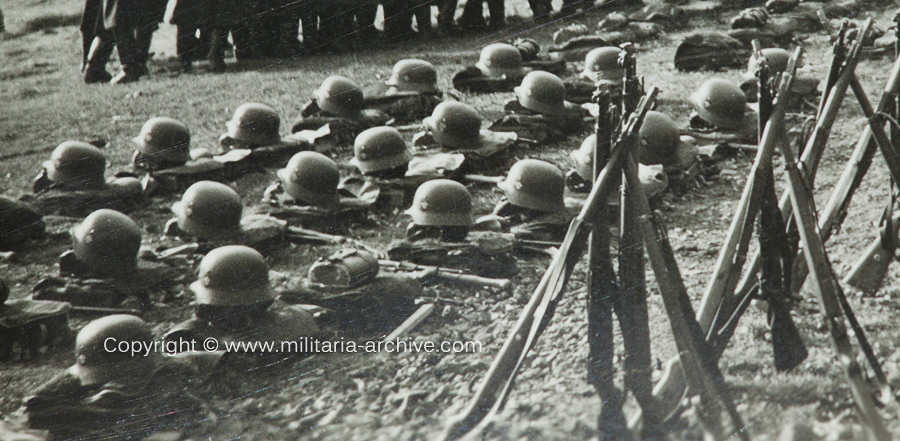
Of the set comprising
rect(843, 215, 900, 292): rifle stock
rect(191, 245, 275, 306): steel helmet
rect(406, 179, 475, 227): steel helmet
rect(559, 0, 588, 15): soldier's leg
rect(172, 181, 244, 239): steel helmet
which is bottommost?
rect(843, 215, 900, 292): rifle stock

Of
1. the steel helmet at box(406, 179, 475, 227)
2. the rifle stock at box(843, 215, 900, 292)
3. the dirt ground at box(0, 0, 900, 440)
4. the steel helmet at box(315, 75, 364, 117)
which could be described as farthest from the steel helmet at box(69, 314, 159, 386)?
the steel helmet at box(315, 75, 364, 117)

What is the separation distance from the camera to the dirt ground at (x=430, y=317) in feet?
7.01

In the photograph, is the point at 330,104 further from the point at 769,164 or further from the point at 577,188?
the point at 769,164

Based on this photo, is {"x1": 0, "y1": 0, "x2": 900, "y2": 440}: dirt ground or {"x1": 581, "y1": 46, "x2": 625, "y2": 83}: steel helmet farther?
{"x1": 581, "y1": 46, "x2": 625, "y2": 83}: steel helmet

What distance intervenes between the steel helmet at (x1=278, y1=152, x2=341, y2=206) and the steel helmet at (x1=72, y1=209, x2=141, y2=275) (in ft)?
2.89

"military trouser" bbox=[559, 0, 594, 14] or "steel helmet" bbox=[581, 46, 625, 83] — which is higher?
"military trouser" bbox=[559, 0, 594, 14]

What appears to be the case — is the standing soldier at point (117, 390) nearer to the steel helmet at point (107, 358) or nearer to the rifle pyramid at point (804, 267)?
the steel helmet at point (107, 358)

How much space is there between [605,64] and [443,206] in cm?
260

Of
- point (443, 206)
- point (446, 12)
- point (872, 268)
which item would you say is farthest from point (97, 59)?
point (446, 12)

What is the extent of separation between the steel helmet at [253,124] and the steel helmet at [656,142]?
6.82 feet

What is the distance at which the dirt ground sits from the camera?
2137 millimetres

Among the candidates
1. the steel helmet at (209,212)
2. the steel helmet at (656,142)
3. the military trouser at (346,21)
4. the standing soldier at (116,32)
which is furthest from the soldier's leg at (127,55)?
the steel helmet at (656,142)

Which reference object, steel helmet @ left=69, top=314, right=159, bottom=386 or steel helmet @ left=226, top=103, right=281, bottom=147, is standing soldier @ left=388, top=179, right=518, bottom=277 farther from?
steel helmet @ left=226, top=103, right=281, bottom=147

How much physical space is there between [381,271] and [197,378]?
853mm
